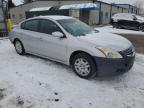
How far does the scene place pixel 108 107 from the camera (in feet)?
13.2

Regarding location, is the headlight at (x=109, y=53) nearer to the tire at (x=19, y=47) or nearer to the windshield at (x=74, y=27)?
the windshield at (x=74, y=27)

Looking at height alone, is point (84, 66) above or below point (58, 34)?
below

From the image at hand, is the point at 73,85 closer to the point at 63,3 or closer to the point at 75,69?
the point at 75,69

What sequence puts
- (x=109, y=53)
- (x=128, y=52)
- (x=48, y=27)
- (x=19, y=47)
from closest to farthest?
(x=109, y=53) < (x=128, y=52) < (x=48, y=27) < (x=19, y=47)

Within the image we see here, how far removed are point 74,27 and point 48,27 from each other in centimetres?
85

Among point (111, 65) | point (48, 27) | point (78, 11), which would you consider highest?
point (48, 27)

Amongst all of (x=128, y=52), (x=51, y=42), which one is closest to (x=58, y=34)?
(x=51, y=42)

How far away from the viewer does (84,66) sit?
202 inches

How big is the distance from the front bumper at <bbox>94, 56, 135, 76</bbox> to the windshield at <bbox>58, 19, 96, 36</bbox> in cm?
117

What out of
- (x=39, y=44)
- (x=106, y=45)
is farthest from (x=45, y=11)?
(x=106, y=45)

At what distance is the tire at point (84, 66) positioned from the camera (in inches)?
196

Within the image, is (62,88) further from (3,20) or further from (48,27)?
(3,20)

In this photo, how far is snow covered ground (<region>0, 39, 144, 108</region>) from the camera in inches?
164

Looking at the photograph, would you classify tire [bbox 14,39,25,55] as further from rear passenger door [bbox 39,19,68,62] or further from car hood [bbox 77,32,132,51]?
car hood [bbox 77,32,132,51]
